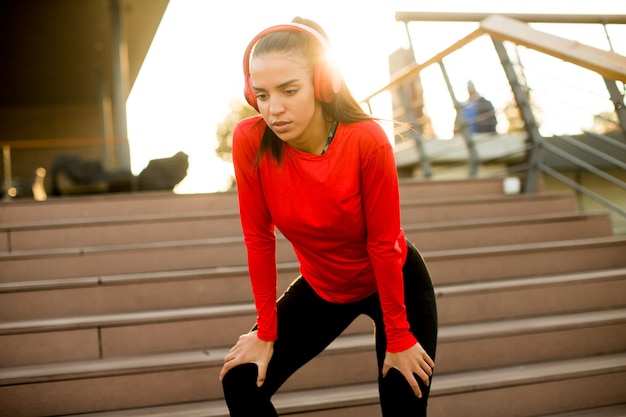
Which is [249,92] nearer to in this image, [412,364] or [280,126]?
[280,126]

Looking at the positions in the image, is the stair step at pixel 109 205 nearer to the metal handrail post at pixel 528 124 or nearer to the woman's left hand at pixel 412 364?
the metal handrail post at pixel 528 124

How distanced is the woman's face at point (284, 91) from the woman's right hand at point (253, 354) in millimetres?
487

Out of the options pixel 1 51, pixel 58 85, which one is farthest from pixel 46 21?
pixel 58 85

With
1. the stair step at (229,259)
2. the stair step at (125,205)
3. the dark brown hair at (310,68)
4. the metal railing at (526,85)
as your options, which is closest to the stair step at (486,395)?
the stair step at (229,259)

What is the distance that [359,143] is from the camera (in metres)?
1.46

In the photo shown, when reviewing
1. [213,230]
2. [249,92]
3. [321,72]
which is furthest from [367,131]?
[213,230]

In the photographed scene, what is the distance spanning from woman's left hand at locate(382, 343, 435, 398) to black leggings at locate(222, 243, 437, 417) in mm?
16

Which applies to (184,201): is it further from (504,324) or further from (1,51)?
(1,51)

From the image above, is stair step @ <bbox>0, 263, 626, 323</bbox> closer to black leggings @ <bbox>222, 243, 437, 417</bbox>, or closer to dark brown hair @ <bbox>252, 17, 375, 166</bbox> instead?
black leggings @ <bbox>222, 243, 437, 417</bbox>

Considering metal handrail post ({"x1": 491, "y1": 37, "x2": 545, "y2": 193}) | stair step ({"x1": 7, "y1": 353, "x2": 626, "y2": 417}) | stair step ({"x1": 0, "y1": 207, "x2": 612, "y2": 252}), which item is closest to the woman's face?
stair step ({"x1": 7, "y1": 353, "x2": 626, "y2": 417})

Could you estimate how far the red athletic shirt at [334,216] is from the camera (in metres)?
1.46

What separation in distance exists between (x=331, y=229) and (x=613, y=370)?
1.59m

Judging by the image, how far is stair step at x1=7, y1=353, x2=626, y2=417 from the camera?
232 centimetres

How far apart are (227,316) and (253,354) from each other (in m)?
1.21
